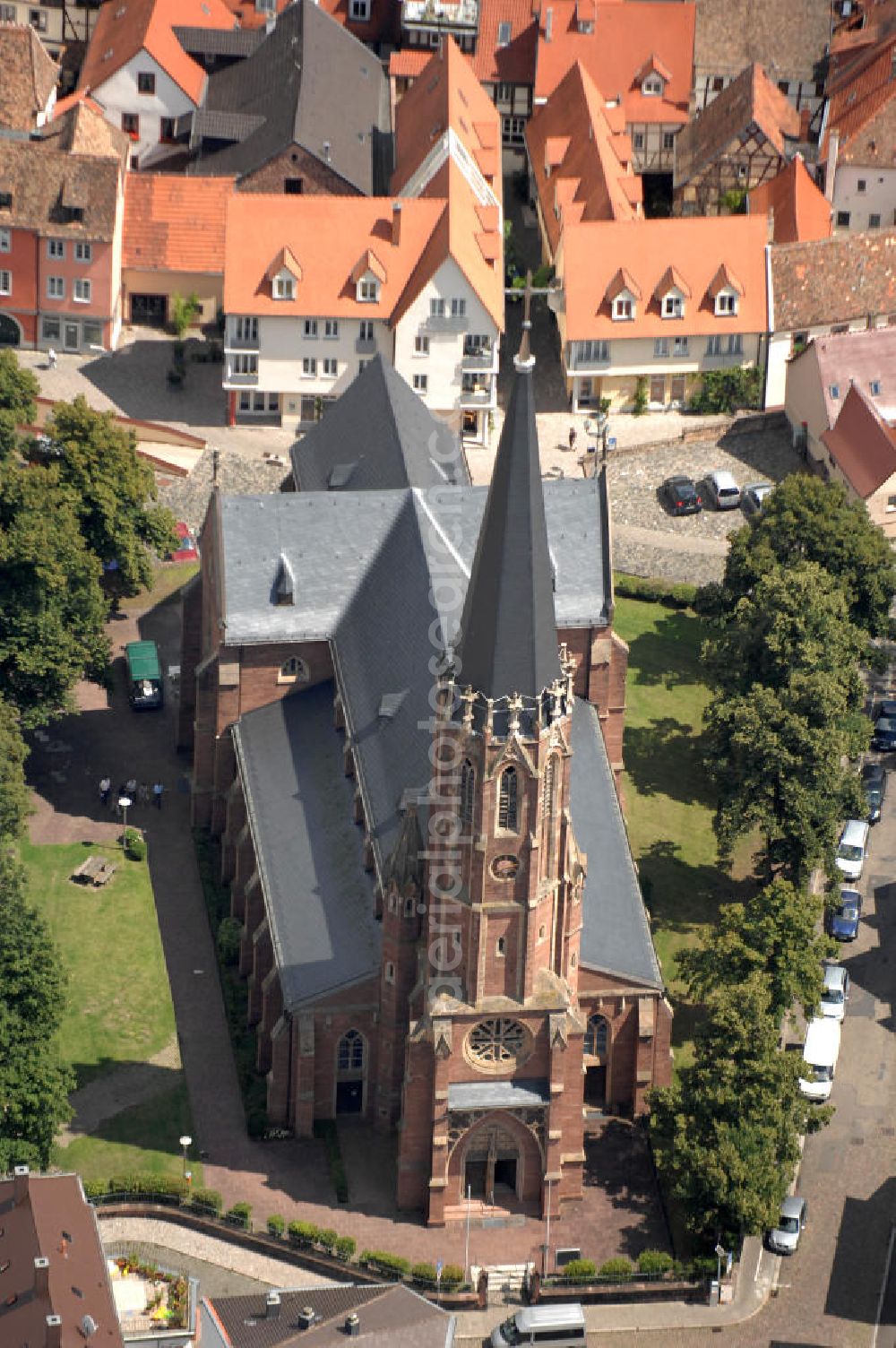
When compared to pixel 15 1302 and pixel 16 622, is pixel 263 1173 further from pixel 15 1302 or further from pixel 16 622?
pixel 16 622

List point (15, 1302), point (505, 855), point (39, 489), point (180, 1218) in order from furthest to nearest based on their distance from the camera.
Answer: point (39, 489) → point (180, 1218) → point (505, 855) → point (15, 1302)

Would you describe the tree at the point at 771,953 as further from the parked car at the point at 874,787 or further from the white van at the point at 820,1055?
the parked car at the point at 874,787

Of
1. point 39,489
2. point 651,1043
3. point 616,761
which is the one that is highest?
point 39,489

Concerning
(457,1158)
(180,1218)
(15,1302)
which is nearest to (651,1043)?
(457,1158)

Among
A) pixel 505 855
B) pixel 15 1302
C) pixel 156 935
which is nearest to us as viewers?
pixel 15 1302

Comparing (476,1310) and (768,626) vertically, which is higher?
(768,626)

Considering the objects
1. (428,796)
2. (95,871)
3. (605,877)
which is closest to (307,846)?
(605,877)

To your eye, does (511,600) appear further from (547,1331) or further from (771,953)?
(547,1331)
